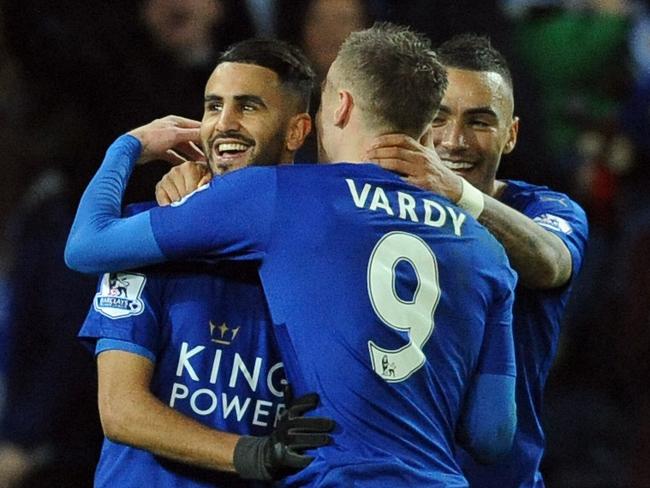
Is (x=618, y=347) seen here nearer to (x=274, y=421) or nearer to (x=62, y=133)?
(x=62, y=133)

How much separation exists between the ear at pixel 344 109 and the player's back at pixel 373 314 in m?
0.16

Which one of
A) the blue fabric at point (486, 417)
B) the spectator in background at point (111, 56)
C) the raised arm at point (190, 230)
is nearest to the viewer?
the raised arm at point (190, 230)

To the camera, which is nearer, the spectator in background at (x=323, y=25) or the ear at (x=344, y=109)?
the ear at (x=344, y=109)

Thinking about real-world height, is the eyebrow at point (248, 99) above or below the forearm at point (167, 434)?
above

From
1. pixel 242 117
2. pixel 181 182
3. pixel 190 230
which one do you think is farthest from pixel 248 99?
pixel 190 230

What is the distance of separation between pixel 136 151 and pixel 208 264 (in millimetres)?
482

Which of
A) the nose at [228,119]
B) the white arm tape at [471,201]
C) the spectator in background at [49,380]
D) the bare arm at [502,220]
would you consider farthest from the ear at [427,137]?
the spectator in background at [49,380]

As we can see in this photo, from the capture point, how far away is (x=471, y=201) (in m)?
4.18

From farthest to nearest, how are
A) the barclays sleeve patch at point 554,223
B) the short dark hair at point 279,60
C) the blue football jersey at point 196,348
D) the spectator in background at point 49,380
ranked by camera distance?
the spectator in background at point 49,380 → the barclays sleeve patch at point 554,223 → the short dark hair at point 279,60 → the blue football jersey at point 196,348

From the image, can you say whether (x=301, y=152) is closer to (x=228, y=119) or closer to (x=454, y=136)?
(x=454, y=136)

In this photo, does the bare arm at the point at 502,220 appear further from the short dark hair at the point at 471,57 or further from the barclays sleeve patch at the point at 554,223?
the short dark hair at the point at 471,57

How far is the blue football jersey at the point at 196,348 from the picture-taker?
388 cm

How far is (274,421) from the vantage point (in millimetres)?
3959

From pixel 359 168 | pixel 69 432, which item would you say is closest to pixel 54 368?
pixel 69 432
